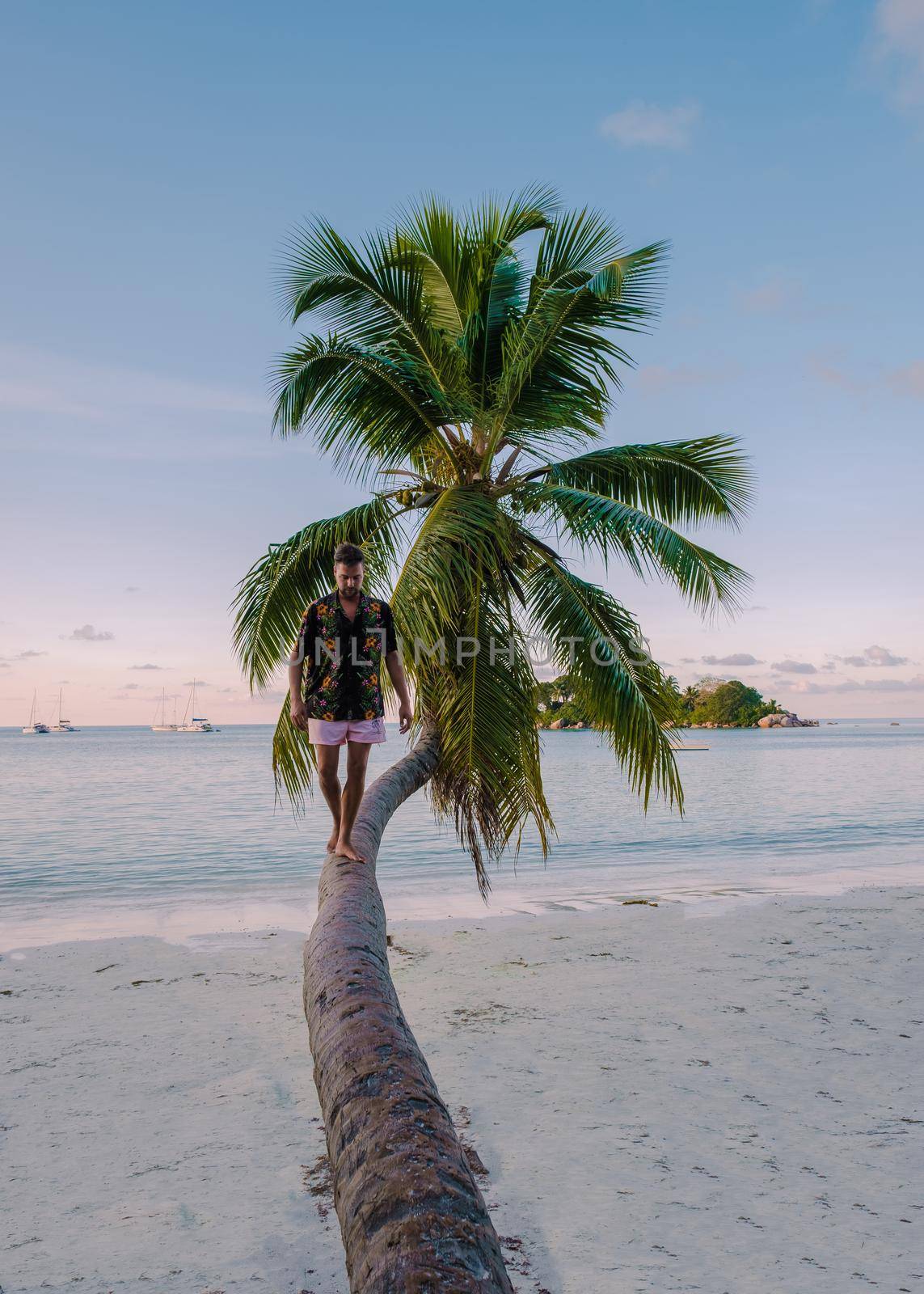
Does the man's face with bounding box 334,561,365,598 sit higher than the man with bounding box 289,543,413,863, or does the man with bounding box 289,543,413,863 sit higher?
the man's face with bounding box 334,561,365,598

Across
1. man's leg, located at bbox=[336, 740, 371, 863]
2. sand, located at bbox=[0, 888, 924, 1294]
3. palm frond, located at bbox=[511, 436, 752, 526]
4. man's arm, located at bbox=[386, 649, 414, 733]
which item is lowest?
sand, located at bbox=[0, 888, 924, 1294]

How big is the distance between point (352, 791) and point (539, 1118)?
2306 mm

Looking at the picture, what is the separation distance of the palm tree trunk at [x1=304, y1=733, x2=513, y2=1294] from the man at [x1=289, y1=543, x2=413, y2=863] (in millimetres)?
1338

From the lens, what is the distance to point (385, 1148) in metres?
2.33

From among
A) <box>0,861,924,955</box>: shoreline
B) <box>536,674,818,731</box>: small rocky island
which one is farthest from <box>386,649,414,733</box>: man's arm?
<box>536,674,818,731</box>: small rocky island

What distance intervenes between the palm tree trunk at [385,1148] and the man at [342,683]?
4.39 ft

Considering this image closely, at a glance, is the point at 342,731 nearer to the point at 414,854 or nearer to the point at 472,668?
the point at 472,668

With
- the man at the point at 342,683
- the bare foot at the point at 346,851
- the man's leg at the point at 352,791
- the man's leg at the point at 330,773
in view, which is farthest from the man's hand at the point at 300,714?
the bare foot at the point at 346,851

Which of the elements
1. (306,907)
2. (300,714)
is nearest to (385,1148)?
(300,714)

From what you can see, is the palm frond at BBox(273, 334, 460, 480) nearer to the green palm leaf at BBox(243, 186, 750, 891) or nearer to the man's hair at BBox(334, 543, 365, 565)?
the green palm leaf at BBox(243, 186, 750, 891)

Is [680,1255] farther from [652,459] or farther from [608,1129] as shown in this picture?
[652,459]

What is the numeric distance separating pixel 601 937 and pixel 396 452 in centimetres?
620

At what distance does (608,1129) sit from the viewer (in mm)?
5086

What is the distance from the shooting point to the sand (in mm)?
3910
